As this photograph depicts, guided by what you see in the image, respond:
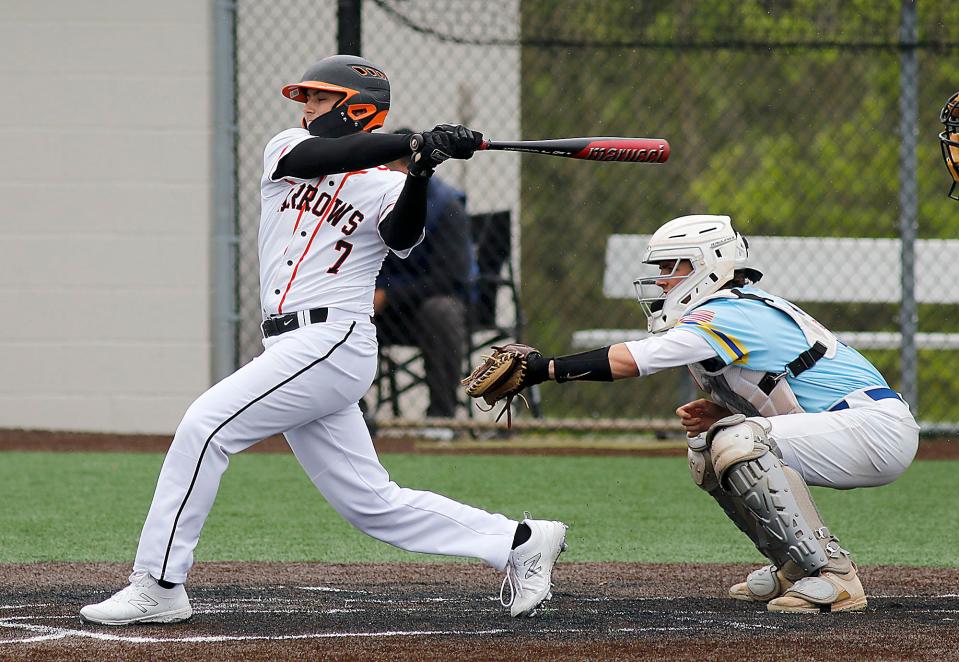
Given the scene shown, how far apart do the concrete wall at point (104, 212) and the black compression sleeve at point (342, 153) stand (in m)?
5.48

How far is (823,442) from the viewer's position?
4.43m

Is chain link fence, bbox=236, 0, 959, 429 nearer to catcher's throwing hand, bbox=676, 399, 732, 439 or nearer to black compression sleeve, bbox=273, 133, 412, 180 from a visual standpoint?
catcher's throwing hand, bbox=676, 399, 732, 439

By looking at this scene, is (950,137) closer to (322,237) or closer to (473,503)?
(322,237)

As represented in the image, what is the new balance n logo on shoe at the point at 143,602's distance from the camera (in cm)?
397

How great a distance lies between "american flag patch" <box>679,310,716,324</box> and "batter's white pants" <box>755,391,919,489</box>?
0.34 metres

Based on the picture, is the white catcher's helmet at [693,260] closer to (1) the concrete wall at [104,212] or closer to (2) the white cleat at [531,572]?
(2) the white cleat at [531,572]

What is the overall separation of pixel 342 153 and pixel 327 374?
60 centimetres

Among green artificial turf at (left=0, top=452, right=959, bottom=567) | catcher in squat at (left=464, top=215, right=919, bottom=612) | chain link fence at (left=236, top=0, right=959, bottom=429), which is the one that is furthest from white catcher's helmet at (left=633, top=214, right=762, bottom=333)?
chain link fence at (left=236, top=0, right=959, bottom=429)

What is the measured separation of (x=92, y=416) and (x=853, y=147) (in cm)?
1129

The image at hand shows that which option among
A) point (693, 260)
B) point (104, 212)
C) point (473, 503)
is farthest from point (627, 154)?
point (104, 212)

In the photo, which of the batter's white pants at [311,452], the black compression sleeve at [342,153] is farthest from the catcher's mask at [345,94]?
the batter's white pants at [311,452]

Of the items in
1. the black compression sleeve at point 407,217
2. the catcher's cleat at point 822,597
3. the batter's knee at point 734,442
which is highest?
the black compression sleeve at point 407,217

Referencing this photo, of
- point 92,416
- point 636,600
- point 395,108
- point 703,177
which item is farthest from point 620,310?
point 636,600

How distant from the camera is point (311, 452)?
429 centimetres
